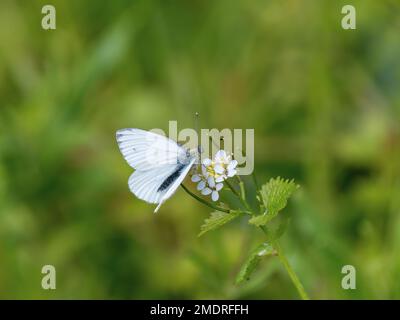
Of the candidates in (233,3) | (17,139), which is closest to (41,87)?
(17,139)

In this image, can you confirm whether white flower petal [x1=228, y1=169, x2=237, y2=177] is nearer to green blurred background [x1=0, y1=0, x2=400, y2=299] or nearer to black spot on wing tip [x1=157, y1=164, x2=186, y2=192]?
black spot on wing tip [x1=157, y1=164, x2=186, y2=192]

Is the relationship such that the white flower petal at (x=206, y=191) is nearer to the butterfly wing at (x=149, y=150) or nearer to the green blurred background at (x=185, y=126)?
the butterfly wing at (x=149, y=150)

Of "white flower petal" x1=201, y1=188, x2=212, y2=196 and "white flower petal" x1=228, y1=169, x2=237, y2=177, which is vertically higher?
"white flower petal" x1=228, y1=169, x2=237, y2=177

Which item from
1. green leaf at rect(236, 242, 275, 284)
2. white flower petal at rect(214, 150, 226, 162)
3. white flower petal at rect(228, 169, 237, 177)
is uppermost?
white flower petal at rect(214, 150, 226, 162)

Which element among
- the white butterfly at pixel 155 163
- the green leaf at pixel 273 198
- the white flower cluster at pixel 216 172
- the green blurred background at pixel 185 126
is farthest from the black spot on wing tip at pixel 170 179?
the green blurred background at pixel 185 126

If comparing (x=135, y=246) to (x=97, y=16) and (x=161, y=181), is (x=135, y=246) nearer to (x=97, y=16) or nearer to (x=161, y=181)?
(x=97, y=16)

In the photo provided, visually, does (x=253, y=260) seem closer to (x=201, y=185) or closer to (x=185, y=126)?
(x=201, y=185)

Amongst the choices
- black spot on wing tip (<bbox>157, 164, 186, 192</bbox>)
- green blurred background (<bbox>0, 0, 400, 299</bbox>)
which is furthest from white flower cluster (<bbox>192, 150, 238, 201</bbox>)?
green blurred background (<bbox>0, 0, 400, 299</bbox>)
